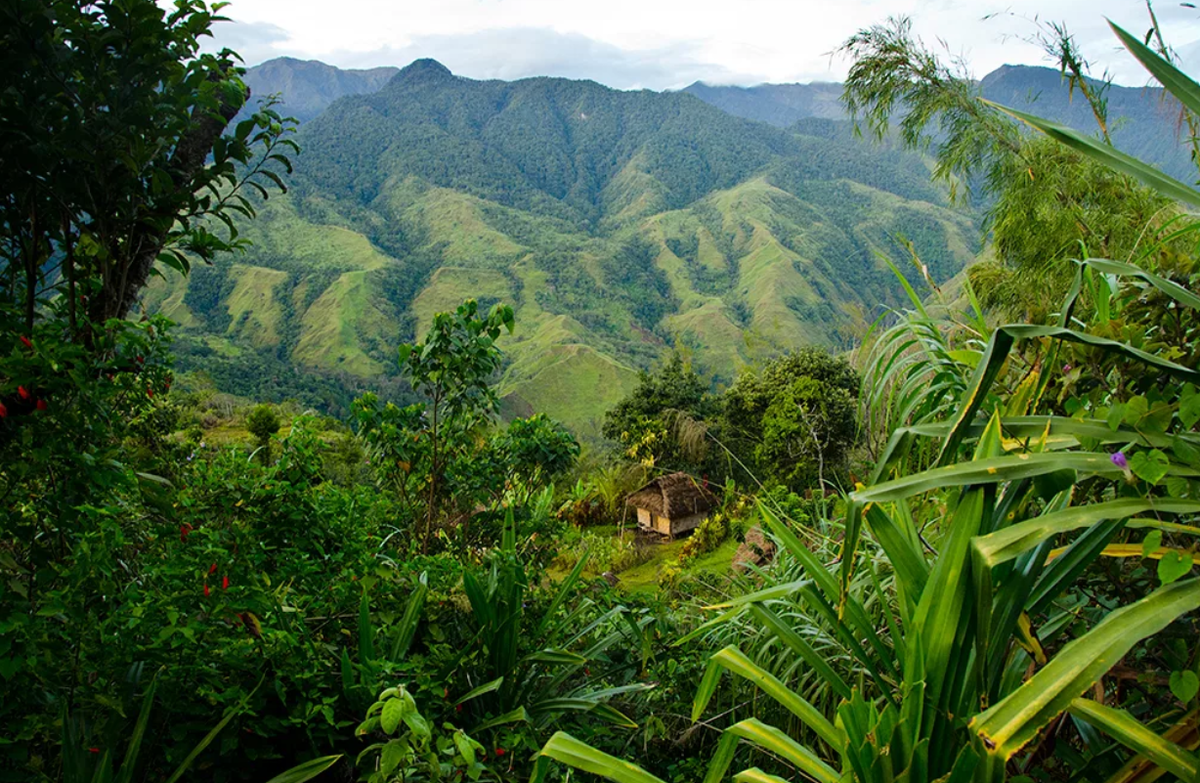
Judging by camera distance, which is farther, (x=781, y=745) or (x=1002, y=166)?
(x=1002, y=166)

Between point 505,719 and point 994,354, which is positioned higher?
point 994,354

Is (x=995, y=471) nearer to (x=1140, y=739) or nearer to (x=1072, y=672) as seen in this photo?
(x=1072, y=672)

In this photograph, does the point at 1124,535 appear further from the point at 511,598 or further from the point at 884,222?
the point at 884,222

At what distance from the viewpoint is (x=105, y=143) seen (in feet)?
4.00

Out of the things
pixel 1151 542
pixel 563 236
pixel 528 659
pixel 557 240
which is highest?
pixel 1151 542

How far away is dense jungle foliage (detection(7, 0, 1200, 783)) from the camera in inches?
33.8

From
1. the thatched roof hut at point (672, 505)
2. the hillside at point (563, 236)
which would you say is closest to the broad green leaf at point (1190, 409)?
the thatched roof hut at point (672, 505)

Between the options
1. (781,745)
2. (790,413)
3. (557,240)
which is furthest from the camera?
(557,240)

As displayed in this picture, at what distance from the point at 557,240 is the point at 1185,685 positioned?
7874cm

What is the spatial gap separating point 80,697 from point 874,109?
6.52 meters

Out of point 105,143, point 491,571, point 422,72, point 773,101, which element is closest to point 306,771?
point 491,571

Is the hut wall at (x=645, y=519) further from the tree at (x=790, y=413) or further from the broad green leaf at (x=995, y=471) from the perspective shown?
the broad green leaf at (x=995, y=471)

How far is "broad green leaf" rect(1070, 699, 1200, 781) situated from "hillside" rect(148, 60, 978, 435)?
104 ft

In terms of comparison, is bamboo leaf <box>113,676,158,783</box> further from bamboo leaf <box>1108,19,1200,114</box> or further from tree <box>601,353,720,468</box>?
tree <box>601,353,720,468</box>
